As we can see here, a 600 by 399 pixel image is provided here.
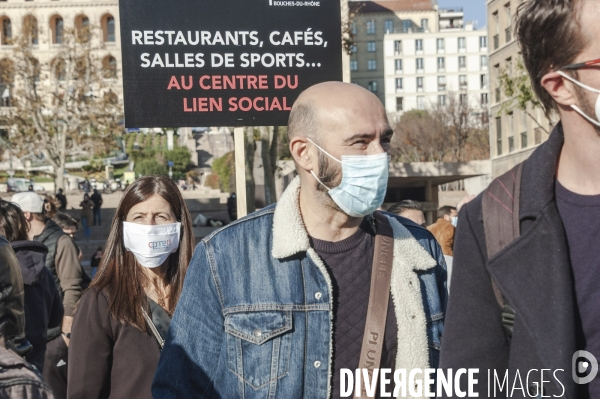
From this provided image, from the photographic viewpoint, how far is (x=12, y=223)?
199 inches

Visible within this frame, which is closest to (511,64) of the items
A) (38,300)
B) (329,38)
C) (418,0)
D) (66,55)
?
(66,55)

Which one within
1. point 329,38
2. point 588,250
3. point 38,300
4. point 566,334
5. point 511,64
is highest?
point 511,64

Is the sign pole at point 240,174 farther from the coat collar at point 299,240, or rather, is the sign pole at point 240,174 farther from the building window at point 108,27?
the building window at point 108,27

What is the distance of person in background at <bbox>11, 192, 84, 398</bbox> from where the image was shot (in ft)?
18.9

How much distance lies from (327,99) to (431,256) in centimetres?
66

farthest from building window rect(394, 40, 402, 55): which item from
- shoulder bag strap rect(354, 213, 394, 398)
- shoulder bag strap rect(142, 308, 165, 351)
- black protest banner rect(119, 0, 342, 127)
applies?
shoulder bag strap rect(354, 213, 394, 398)

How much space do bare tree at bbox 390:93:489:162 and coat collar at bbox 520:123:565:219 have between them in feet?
199

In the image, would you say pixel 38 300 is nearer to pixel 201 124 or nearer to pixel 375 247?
pixel 201 124

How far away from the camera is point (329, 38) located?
6.37m

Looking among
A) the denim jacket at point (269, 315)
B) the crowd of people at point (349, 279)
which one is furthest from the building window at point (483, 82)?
the denim jacket at point (269, 315)

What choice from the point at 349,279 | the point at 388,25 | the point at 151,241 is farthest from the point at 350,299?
the point at 388,25

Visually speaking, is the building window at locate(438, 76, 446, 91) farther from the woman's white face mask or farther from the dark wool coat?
the dark wool coat

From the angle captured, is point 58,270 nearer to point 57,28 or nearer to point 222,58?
point 222,58

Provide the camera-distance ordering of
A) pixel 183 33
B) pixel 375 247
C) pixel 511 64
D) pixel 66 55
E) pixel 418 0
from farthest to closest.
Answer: pixel 418 0
pixel 66 55
pixel 511 64
pixel 183 33
pixel 375 247
